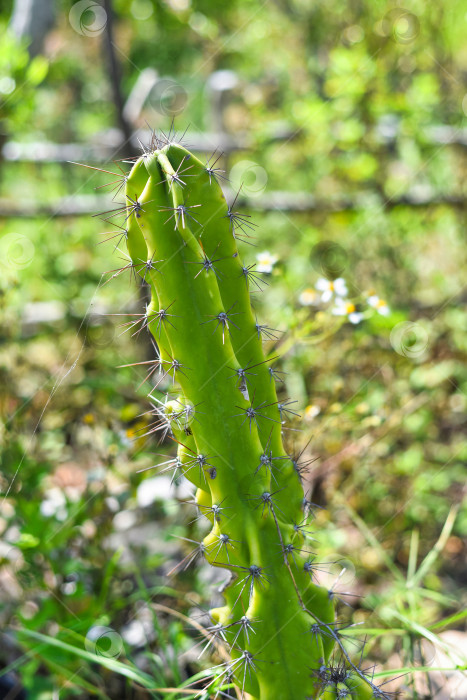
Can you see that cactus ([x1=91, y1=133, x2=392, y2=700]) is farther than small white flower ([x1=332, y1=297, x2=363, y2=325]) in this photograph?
No

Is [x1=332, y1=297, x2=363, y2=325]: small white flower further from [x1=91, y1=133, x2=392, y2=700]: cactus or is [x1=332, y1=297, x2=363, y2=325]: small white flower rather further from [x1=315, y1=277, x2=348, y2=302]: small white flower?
[x1=91, y1=133, x2=392, y2=700]: cactus

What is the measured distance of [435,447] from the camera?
8.14ft

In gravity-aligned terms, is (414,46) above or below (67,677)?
above

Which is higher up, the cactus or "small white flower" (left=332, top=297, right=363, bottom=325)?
the cactus

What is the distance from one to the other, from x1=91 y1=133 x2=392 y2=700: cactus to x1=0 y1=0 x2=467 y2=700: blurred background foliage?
0.20m

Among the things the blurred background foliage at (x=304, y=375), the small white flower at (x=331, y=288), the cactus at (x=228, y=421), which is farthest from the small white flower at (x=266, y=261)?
the cactus at (x=228, y=421)

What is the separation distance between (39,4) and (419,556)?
2498mm

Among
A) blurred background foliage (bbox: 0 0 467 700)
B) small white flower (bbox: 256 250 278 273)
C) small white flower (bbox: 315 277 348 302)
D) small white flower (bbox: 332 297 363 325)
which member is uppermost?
small white flower (bbox: 256 250 278 273)

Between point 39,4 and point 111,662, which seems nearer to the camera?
point 111,662

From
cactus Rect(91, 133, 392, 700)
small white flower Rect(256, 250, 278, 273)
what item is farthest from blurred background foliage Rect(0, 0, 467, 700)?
cactus Rect(91, 133, 392, 700)

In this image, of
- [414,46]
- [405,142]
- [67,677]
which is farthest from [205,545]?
[414,46]

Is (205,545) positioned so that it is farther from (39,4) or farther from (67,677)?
(39,4)

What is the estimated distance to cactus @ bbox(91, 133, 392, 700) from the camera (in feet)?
2.89

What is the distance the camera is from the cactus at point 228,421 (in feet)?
2.89
